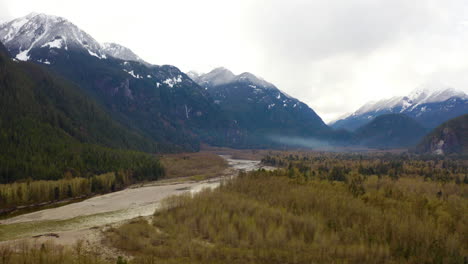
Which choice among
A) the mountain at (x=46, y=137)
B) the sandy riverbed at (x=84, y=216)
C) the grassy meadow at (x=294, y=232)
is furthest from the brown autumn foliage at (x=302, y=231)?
the mountain at (x=46, y=137)

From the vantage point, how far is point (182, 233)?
2917cm

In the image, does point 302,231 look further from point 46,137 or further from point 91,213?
point 46,137

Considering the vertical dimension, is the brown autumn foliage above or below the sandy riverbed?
above

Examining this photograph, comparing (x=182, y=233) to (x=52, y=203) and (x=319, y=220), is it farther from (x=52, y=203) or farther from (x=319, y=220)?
(x=52, y=203)

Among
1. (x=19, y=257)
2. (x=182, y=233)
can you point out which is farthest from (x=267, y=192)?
(x=19, y=257)

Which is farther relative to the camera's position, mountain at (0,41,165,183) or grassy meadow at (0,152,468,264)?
mountain at (0,41,165,183)

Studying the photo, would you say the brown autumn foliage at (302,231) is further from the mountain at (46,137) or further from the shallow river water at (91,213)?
the mountain at (46,137)

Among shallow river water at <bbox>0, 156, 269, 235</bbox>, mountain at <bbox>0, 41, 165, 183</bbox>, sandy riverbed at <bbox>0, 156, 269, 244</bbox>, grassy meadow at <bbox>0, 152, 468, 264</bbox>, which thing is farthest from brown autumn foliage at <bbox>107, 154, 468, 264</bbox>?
mountain at <bbox>0, 41, 165, 183</bbox>

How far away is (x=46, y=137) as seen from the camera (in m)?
99.0

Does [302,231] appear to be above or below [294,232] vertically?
above

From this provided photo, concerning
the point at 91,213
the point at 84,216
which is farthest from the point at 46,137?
the point at 84,216

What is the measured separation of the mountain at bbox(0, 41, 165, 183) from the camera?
77062mm

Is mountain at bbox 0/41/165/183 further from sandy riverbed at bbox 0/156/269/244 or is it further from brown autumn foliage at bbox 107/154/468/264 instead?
brown autumn foliage at bbox 107/154/468/264

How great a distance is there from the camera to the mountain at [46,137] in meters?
77.1
